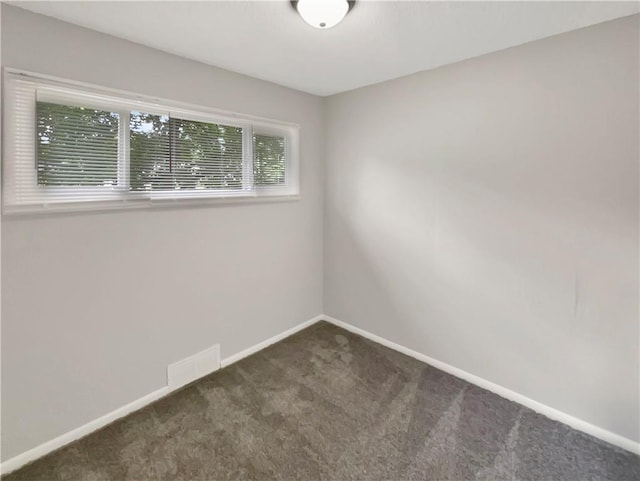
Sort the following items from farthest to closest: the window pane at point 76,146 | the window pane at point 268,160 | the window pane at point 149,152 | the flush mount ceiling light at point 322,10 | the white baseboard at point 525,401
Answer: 1. the window pane at point 268,160
2. the window pane at point 149,152
3. the white baseboard at point 525,401
4. the window pane at point 76,146
5. the flush mount ceiling light at point 322,10

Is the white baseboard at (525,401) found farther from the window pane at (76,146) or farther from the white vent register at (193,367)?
A: the window pane at (76,146)

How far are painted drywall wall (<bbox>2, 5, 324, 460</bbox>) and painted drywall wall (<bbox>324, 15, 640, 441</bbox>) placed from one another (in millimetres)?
955

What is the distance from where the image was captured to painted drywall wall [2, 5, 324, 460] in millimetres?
1578

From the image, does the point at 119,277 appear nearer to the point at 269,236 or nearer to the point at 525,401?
the point at 269,236

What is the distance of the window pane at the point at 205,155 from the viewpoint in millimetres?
2127

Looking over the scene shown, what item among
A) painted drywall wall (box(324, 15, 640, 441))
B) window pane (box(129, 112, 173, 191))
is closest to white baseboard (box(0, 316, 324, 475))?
window pane (box(129, 112, 173, 191))

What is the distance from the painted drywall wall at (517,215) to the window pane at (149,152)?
1548 mm

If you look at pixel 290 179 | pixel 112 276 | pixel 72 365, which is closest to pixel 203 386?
pixel 72 365

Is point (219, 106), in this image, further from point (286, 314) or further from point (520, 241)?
point (520, 241)

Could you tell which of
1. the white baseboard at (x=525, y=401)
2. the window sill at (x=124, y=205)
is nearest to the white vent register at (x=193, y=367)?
the window sill at (x=124, y=205)

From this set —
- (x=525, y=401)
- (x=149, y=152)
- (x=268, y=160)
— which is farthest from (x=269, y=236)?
(x=525, y=401)

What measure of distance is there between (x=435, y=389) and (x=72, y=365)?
2.25 m

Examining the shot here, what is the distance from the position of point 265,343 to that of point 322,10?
7.88ft

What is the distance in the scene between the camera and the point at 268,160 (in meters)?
2.69
